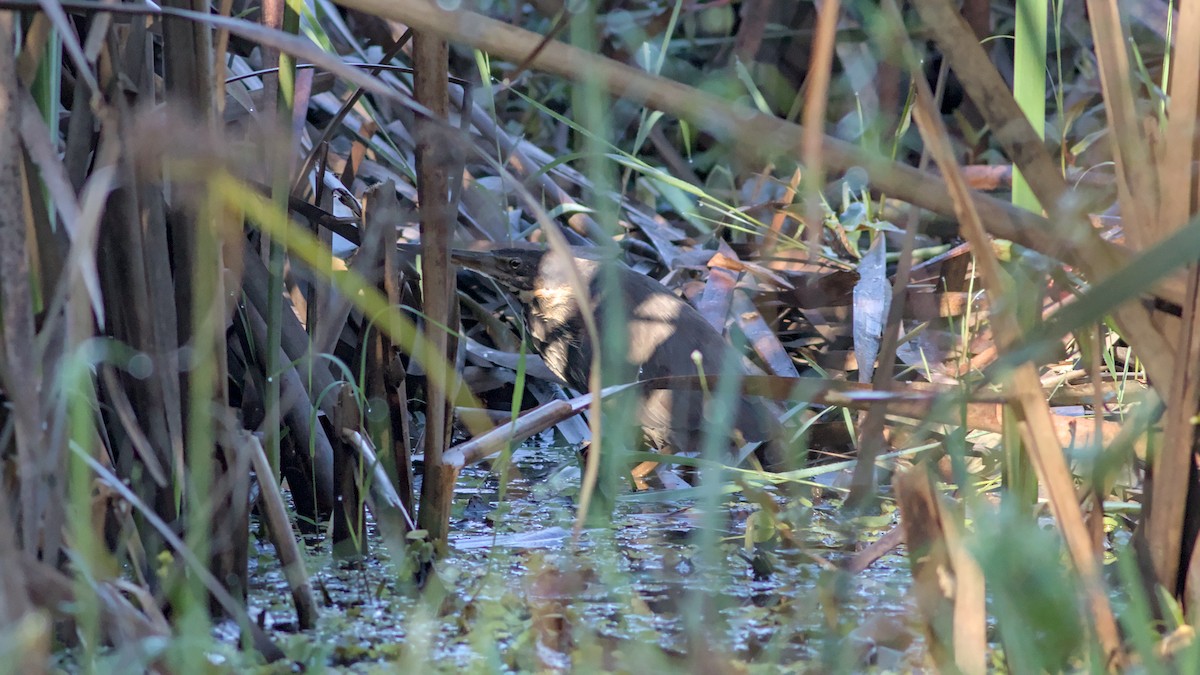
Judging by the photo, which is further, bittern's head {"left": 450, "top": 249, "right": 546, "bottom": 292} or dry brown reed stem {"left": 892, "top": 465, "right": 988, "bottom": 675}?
bittern's head {"left": 450, "top": 249, "right": 546, "bottom": 292}

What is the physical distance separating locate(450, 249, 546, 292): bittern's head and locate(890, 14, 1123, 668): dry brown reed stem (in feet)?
6.36

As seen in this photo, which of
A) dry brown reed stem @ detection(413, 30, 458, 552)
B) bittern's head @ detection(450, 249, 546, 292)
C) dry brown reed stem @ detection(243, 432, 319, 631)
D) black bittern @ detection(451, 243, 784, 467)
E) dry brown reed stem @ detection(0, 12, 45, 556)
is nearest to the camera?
dry brown reed stem @ detection(0, 12, 45, 556)

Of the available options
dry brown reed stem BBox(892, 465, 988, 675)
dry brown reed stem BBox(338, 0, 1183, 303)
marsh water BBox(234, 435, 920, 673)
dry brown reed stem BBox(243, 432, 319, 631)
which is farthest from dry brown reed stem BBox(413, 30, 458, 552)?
dry brown reed stem BBox(892, 465, 988, 675)

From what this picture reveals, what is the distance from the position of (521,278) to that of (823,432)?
2.70 feet

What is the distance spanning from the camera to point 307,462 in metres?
1.95

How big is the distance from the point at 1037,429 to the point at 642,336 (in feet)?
5.96

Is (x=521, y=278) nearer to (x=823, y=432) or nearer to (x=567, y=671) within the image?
(x=823, y=432)

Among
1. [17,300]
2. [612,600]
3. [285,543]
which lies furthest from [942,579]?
[17,300]

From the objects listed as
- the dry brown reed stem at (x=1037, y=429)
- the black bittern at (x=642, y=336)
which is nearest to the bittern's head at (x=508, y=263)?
the black bittern at (x=642, y=336)

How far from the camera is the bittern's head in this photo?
3086 millimetres

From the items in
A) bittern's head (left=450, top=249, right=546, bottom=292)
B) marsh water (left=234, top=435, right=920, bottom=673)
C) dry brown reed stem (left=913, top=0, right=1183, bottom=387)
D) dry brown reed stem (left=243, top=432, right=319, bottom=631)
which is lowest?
marsh water (left=234, top=435, right=920, bottom=673)

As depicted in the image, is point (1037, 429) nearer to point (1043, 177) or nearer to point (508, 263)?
point (1043, 177)

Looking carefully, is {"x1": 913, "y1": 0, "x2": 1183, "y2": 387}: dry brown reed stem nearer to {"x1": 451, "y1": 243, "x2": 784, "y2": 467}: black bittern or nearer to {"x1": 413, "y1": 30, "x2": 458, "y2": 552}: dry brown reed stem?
{"x1": 413, "y1": 30, "x2": 458, "y2": 552}: dry brown reed stem

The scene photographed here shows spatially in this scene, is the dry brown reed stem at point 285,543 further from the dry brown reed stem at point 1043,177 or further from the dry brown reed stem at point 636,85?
the dry brown reed stem at point 1043,177
